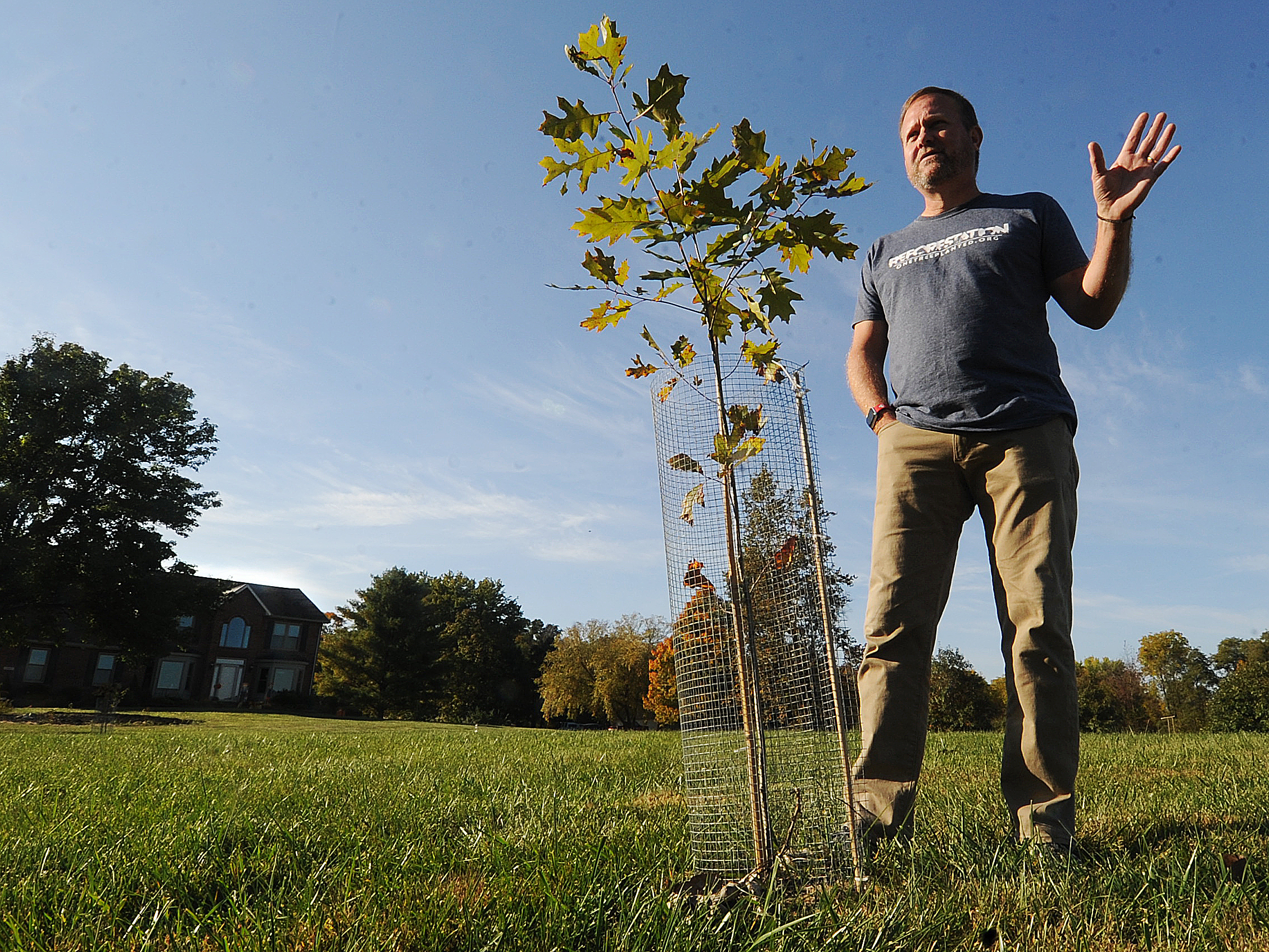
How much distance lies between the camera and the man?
7.26 feet

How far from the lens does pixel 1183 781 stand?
3.78 meters

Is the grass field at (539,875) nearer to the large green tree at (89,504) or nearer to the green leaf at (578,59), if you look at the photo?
the green leaf at (578,59)

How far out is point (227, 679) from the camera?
43.9 meters

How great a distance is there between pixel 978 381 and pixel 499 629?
45.3m

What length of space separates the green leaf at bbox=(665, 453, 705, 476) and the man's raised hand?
1348 millimetres

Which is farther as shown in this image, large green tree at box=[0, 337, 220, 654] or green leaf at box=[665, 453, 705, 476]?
large green tree at box=[0, 337, 220, 654]

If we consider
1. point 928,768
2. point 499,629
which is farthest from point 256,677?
point 928,768

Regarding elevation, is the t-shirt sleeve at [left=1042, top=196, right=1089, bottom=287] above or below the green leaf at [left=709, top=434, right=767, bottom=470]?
above

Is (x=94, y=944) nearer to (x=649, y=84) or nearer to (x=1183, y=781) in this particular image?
(x=649, y=84)

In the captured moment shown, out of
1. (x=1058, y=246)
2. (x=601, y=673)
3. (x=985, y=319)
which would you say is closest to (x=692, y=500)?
(x=985, y=319)

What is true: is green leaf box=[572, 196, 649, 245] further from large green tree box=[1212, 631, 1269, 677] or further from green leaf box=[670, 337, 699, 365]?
large green tree box=[1212, 631, 1269, 677]

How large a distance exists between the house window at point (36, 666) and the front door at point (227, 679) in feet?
25.4

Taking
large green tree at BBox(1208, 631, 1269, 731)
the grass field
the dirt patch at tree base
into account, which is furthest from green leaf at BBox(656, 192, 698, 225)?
the dirt patch at tree base

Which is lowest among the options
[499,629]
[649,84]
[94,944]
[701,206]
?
[94,944]
